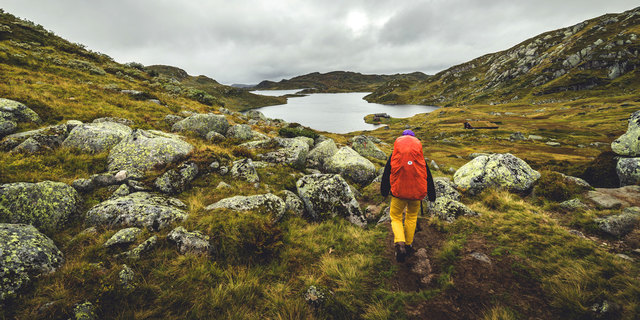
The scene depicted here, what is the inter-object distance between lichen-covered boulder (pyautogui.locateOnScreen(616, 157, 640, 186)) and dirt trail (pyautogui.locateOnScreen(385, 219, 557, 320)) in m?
12.3

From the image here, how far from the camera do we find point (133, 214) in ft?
19.9

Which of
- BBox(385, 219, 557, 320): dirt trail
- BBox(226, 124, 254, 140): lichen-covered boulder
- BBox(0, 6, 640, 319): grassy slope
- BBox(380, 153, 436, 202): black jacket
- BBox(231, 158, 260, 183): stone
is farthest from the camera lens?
BBox(226, 124, 254, 140): lichen-covered boulder

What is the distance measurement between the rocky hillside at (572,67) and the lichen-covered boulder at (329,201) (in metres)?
151

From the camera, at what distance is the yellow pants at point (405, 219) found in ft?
21.5

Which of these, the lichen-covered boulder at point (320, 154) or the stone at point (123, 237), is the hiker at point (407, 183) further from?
the lichen-covered boulder at point (320, 154)

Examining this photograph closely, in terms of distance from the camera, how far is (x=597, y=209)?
27.5 feet

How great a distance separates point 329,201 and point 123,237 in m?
6.41

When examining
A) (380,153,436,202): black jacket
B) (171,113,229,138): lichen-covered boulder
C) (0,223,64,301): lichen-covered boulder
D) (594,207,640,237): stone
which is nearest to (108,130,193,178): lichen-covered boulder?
(0,223,64,301): lichen-covered boulder

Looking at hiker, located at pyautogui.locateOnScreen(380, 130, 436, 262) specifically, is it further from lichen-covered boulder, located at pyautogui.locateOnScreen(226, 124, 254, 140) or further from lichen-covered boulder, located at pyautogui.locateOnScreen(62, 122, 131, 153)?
lichen-covered boulder, located at pyautogui.locateOnScreen(226, 124, 254, 140)

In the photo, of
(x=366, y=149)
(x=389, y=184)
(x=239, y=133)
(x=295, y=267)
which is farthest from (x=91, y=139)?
(x=366, y=149)

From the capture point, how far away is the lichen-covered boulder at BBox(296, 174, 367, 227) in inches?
349

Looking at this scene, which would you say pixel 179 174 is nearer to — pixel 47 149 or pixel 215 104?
pixel 47 149

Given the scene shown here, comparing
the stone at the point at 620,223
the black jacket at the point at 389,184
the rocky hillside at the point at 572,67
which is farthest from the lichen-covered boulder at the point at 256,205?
the rocky hillside at the point at 572,67

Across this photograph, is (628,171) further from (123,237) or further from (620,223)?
(123,237)
